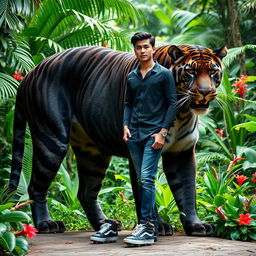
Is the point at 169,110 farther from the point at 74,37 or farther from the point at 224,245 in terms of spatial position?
the point at 74,37

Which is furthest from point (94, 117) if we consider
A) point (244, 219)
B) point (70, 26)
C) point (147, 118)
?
point (70, 26)

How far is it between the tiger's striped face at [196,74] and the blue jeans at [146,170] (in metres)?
0.46

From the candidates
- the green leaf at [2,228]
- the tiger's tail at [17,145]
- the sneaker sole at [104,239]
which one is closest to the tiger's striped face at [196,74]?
the sneaker sole at [104,239]

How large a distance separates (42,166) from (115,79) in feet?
3.58

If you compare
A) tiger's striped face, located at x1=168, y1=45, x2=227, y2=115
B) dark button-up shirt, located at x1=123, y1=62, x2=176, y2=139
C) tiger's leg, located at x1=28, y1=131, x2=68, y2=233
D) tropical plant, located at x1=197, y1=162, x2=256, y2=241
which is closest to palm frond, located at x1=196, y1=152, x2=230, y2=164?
tropical plant, located at x1=197, y1=162, x2=256, y2=241

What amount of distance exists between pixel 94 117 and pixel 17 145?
3.08ft

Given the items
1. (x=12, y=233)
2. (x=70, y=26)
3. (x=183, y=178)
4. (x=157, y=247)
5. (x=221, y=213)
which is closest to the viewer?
(x=12, y=233)

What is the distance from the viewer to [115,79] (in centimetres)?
559

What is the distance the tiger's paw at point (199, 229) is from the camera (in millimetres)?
5234

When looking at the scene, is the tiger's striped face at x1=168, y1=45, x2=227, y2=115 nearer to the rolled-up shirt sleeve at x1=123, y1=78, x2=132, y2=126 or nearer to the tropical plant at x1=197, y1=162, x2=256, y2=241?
the rolled-up shirt sleeve at x1=123, y1=78, x2=132, y2=126

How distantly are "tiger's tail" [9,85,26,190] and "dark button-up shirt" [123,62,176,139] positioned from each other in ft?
5.17

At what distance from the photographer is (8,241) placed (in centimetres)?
408

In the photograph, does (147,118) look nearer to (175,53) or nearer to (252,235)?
(175,53)

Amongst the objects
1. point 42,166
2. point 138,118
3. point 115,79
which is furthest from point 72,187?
point 138,118
